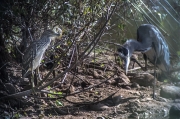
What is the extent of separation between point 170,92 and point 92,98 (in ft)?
4.02

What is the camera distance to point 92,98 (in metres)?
6.82

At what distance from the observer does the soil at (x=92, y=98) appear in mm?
5992

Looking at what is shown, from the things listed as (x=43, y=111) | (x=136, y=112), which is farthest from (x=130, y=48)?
(x=43, y=111)

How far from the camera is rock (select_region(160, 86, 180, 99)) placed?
687 cm

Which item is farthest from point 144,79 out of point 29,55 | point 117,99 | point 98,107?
point 29,55

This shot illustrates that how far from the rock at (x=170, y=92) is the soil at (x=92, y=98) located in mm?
110

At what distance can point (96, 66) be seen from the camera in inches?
311

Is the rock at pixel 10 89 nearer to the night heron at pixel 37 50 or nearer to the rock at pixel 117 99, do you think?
the night heron at pixel 37 50

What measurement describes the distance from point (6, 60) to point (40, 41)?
1.00 metres

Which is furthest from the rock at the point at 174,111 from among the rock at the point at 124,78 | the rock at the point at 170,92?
the rock at the point at 124,78

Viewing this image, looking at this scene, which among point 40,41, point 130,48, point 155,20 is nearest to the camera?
point 40,41

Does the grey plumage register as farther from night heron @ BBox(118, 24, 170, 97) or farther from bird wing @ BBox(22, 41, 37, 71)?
bird wing @ BBox(22, 41, 37, 71)

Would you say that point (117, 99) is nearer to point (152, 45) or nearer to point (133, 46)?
point (133, 46)

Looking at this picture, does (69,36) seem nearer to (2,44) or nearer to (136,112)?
(2,44)
